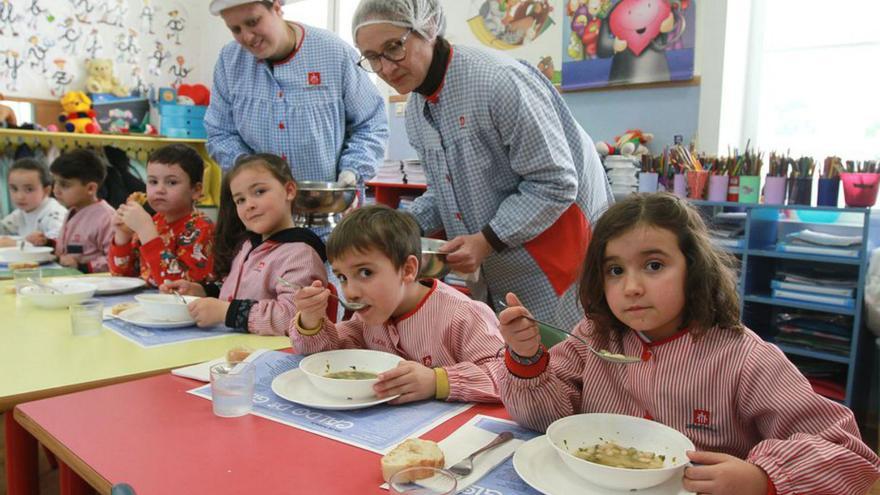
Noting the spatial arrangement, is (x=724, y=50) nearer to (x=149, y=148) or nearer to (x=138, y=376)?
(x=138, y=376)

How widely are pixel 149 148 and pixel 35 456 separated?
4909 mm

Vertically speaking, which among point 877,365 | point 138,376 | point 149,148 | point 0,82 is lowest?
point 877,365

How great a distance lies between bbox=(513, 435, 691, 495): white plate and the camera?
2.81ft

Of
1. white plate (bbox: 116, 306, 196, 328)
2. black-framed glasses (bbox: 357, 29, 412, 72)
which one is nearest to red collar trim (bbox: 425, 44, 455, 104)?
black-framed glasses (bbox: 357, 29, 412, 72)

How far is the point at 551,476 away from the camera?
35.6 inches

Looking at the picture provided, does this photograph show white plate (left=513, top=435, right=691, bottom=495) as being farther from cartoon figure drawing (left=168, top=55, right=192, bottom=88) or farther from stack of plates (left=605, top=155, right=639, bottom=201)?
cartoon figure drawing (left=168, top=55, right=192, bottom=88)

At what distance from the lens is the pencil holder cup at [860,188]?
2.69 metres

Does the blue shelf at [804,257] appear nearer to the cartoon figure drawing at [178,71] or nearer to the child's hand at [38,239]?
the child's hand at [38,239]

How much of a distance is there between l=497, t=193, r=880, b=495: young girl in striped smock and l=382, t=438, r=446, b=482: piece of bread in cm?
21

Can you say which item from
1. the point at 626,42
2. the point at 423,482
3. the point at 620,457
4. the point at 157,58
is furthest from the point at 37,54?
the point at 620,457


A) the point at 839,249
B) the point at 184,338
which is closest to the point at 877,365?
the point at 839,249

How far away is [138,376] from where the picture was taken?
4.53ft

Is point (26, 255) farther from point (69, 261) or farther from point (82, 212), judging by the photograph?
point (82, 212)

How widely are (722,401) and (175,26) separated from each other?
20.7 feet
